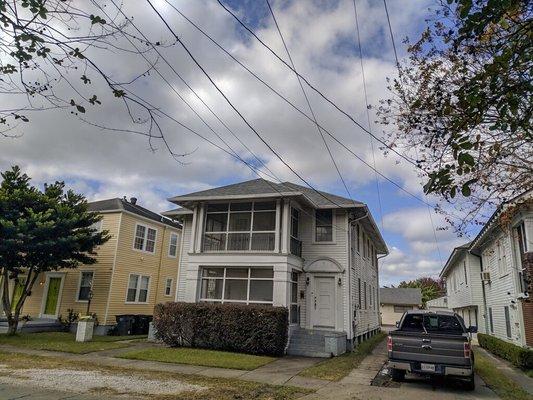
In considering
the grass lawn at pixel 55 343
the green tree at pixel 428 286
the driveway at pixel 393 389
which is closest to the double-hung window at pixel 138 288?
the grass lawn at pixel 55 343

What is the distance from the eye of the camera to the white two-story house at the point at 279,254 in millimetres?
16734

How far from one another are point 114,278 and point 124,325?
2675mm

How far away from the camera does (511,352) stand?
48.1 feet

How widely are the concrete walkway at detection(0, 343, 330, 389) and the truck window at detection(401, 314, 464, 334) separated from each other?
3.28 metres

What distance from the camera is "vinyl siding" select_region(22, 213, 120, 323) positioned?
2144cm

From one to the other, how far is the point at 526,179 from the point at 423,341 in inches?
171

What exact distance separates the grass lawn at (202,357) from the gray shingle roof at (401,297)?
1598 inches

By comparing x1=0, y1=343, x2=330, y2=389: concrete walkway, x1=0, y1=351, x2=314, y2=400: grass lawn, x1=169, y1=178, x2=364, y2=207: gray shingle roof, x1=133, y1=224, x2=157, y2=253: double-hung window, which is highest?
x1=169, y1=178, x2=364, y2=207: gray shingle roof

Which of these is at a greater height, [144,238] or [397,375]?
[144,238]

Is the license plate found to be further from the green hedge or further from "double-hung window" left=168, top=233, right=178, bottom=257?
"double-hung window" left=168, top=233, right=178, bottom=257

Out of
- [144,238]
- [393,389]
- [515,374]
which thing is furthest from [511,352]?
[144,238]

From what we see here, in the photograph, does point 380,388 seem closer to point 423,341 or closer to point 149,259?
point 423,341

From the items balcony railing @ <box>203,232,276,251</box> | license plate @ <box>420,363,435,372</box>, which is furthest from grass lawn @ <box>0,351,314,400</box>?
balcony railing @ <box>203,232,276,251</box>

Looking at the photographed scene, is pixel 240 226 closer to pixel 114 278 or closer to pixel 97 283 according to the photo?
pixel 114 278
